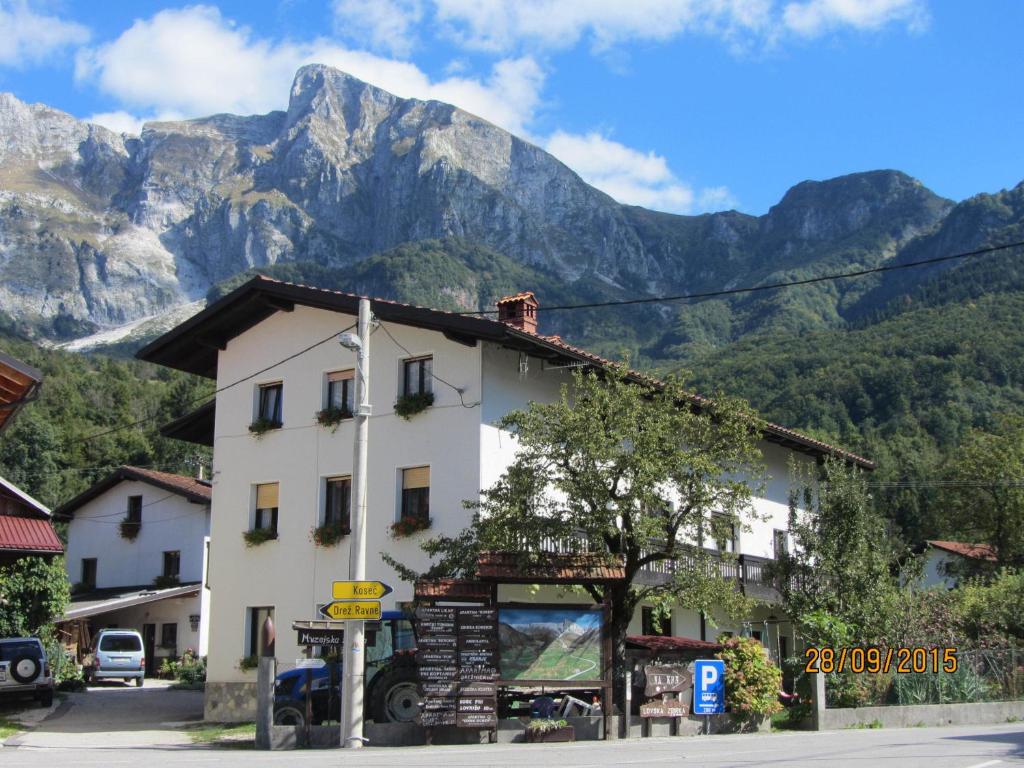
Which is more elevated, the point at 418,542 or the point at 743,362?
the point at 743,362

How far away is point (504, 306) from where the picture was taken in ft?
87.5

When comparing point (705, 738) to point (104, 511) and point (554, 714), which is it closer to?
point (554, 714)

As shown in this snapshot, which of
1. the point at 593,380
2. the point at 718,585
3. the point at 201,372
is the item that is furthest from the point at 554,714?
the point at 201,372

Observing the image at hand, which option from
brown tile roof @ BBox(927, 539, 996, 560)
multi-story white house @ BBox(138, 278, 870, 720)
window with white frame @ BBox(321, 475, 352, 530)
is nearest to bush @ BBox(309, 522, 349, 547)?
multi-story white house @ BBox(138, 278, 870, 720)

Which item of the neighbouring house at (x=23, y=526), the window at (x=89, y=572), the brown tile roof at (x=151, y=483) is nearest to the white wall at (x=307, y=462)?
the neighbouring house at (x=23, y=526)

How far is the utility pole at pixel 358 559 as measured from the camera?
54.4 ft

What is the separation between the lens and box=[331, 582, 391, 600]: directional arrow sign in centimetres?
1653

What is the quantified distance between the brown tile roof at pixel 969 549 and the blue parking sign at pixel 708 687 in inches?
1217

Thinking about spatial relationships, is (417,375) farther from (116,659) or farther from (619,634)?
(116,659)

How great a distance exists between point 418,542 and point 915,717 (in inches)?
412

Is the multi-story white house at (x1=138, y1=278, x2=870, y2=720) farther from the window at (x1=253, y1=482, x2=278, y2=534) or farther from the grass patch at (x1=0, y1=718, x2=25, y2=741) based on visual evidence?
the grass patch at (x1=0, y1=718, x2=25, y2=741)

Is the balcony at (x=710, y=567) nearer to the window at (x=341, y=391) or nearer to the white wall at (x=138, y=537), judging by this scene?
the window at (x=341, y=391)

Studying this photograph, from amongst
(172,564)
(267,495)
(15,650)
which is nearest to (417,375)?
(267,495)

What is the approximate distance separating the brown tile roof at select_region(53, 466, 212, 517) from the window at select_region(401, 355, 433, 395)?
1979cm
